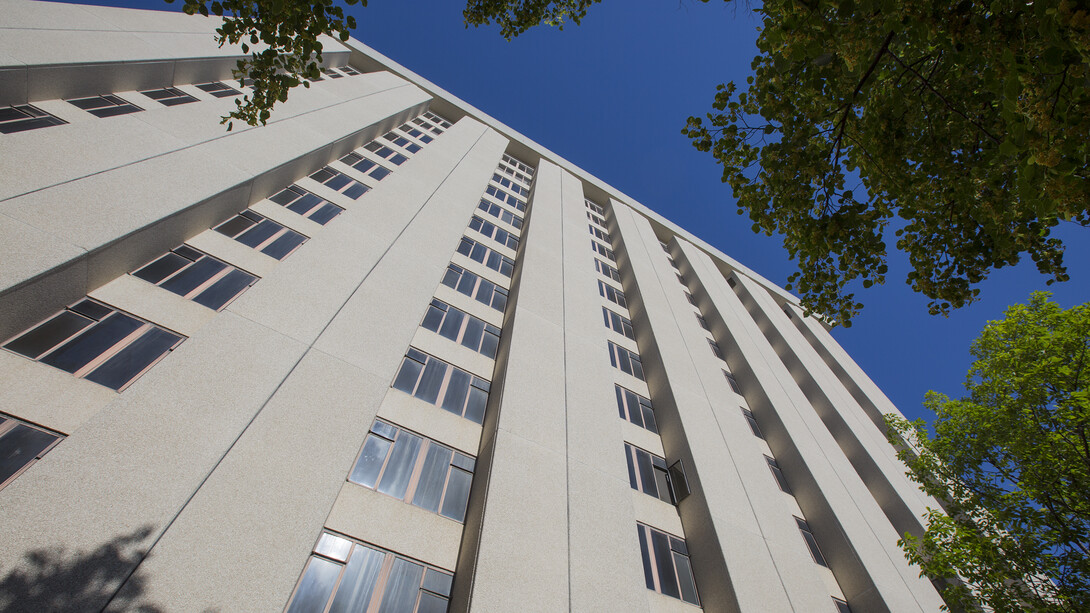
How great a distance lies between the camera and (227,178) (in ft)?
43.7

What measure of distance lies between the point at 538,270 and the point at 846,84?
13.9 meters

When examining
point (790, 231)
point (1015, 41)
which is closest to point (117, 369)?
point (790, 231)

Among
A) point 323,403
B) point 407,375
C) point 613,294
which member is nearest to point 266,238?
point 407,375

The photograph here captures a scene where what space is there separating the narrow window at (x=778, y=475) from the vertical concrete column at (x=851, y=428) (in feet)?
18.5

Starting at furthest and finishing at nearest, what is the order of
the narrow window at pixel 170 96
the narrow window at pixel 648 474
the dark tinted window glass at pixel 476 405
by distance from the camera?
the narrow window at pixel 170 96
the narrow window at pixel 648 474
the dark tinted window glass at pixel 476 405

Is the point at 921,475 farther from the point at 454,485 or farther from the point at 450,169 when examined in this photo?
the point at 450,169

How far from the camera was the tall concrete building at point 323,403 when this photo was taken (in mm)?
7180

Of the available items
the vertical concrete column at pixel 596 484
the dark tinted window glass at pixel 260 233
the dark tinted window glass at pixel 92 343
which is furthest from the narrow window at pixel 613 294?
the dark tinted window glass at pixel 92 343

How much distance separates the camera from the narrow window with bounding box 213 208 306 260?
43.9 feet

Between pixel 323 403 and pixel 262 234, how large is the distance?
24.8 feet

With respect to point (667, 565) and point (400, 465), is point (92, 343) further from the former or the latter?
point (667, 565)

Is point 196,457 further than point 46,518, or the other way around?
point 196,457

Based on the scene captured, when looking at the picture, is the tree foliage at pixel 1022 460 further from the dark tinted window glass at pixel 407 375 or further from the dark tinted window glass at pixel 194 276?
the dark tinted window glass at pixel 194 276

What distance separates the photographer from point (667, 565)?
12.0 meters
